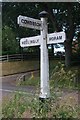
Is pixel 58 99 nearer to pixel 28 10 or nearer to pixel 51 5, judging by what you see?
pixel 51 5

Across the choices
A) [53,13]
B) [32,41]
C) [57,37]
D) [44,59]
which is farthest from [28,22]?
[53,13]

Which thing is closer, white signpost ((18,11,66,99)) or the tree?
white signpost ((18,11,66,99))

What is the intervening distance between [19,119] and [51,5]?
1384cm

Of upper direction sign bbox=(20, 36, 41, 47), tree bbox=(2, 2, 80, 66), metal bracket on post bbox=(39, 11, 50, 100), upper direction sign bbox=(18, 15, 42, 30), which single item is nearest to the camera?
A: upper direction sign bbox=(18, 15, 42, 30)

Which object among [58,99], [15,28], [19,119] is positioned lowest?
[19,119]

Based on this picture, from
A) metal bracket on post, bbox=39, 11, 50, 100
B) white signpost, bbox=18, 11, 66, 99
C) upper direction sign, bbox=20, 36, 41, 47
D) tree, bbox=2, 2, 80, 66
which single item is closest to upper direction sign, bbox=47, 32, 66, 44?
white signpost, bbox=18, 11, 66, 99

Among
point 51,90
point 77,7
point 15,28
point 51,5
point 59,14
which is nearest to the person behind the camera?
point 51,90

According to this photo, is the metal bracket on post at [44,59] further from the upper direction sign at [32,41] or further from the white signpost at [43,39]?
the upper direction sign at [32,41]

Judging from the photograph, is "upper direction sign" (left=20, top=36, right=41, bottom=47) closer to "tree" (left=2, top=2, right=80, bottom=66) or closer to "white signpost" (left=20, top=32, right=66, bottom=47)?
"white signpost" (left=20, top=32, right=66, bottom=47)

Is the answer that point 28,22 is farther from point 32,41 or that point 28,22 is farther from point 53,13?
point 53,13

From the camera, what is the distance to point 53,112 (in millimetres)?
5066

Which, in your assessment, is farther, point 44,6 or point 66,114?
point 44,6

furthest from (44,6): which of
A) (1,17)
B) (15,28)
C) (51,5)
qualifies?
(15,28)

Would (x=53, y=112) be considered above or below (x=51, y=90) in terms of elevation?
below
